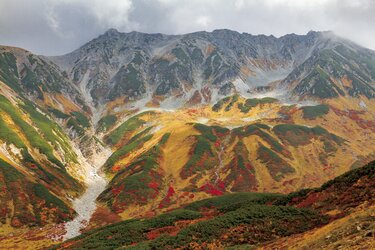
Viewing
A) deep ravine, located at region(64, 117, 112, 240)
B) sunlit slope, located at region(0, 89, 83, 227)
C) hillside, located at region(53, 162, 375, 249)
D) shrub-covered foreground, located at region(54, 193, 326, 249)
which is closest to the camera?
hillside, located at region(53, 162, 375, 249)

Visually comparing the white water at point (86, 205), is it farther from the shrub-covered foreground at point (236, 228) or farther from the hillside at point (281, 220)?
the hillside at point (281, 220)

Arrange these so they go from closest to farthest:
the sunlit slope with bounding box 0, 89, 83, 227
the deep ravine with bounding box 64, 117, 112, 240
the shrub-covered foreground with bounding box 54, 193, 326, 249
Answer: the shrub-covered foreground with bounding box 54, 193, 326, 249 < the deep ravine with bounding box 64, 117, 112, 240 < the sunlit slope with bounding box 0, 89, 83, 227

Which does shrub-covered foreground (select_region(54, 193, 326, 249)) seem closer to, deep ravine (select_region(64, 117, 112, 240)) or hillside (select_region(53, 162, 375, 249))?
hillside (select_region(53, 162, 375, 249))

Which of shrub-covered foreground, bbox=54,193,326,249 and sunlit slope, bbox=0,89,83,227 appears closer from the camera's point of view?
shrub-covered foreground, bbox=54,193,326,249

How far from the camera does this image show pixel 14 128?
605ft

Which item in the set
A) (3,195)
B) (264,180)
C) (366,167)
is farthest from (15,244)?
(264,180)

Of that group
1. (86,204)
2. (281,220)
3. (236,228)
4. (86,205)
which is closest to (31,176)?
(86,204)

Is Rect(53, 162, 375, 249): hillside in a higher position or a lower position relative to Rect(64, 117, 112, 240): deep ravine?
higher

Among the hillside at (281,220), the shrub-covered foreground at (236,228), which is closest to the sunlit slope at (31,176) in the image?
the shrub-covered foreground at (236,228)

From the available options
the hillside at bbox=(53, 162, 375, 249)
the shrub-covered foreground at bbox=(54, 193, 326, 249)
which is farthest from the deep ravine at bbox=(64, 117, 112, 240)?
the hillside at bbox=(53, 162, 375, 249)

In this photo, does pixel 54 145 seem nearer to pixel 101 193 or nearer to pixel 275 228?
pixel 101 193

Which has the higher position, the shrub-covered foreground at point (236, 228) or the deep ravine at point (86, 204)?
the shrub-covered foreground at point (236, 228)

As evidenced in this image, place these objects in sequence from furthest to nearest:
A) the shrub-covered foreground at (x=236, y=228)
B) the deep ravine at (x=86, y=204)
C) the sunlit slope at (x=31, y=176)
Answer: the sunlit slope at (x=31, y=176), the deep ravine at (x=86, y=204), the shrub-covered foreground at (x=236, y=228)

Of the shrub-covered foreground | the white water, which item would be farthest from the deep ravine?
the shrub-covered foreground
